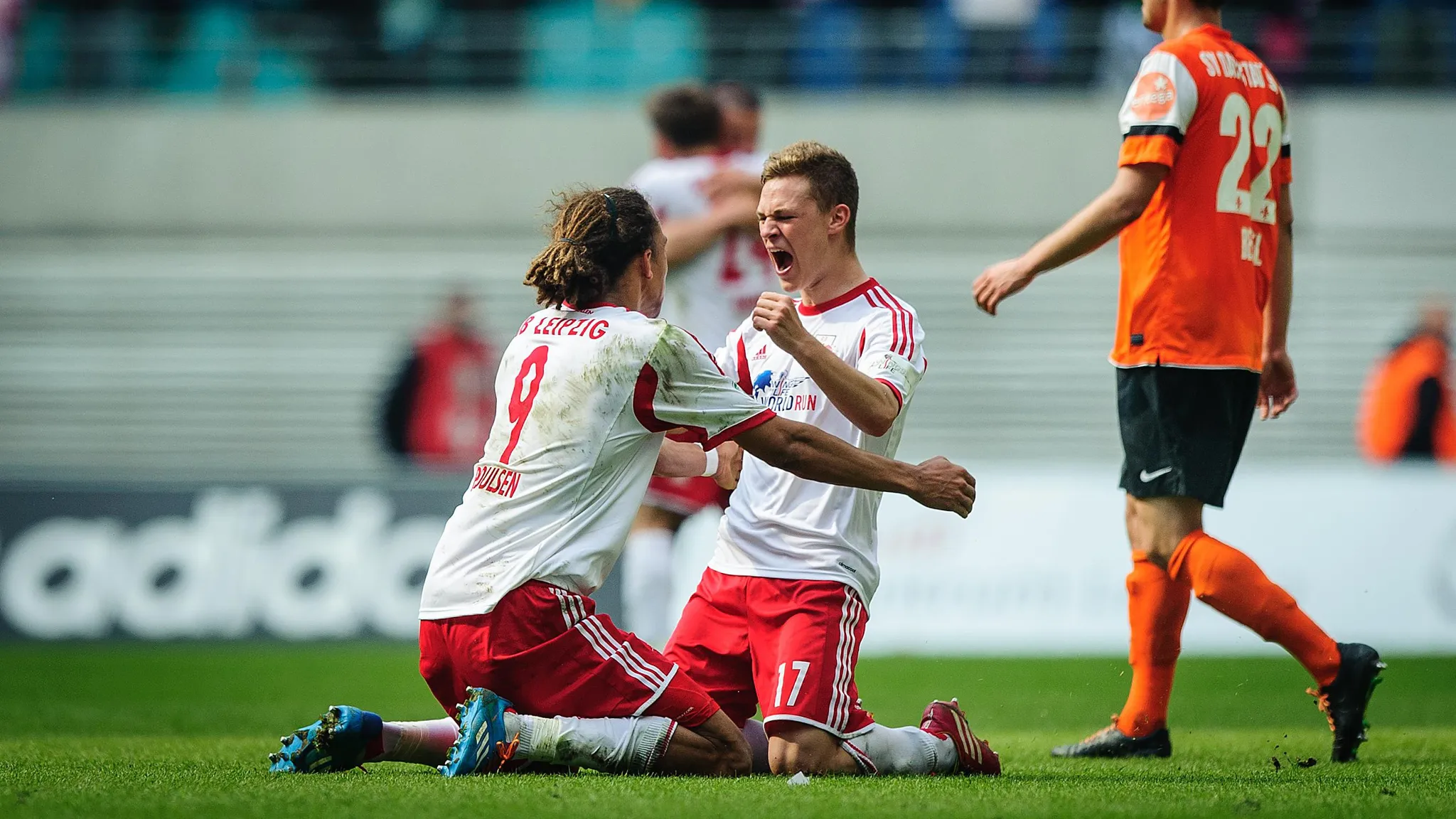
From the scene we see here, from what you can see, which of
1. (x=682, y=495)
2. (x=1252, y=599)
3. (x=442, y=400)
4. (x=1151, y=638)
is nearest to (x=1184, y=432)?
(x=1252, y=599)

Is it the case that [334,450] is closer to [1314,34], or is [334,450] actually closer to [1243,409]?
[1314,34]

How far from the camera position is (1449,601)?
10.8 m

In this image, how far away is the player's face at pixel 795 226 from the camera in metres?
4.93

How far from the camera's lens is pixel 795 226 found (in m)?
4.93

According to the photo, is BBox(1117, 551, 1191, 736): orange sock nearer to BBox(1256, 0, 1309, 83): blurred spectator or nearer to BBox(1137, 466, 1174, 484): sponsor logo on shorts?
BBox(1137, 466, 1174, 484): sponsor logo on shorts

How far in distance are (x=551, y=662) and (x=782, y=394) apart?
1.06 meters

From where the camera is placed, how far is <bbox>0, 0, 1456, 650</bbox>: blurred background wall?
15.5 meters

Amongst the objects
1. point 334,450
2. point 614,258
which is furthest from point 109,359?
point 614,258

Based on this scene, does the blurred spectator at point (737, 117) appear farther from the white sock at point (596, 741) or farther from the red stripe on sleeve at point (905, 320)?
the white sock at point (596, 741)

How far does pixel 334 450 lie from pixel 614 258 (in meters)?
12.1

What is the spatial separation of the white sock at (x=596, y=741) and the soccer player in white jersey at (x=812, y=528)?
0.34 meters

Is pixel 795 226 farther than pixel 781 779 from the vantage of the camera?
Yes

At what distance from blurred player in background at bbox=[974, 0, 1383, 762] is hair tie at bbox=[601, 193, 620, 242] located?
42.8 inches

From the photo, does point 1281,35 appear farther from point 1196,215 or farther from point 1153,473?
point 1153,473
